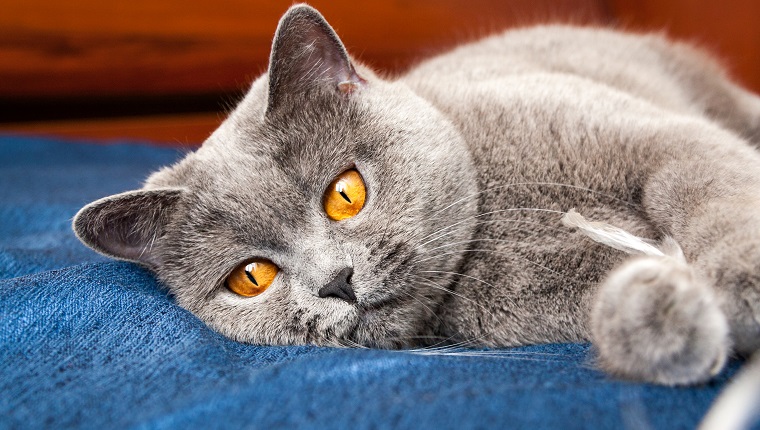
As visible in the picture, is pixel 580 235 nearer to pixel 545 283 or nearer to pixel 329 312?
pixel 545 283

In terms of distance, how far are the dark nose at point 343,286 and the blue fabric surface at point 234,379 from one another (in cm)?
9

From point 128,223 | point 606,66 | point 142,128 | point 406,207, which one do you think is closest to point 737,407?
point 406,207

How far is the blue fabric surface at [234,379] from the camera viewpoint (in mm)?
668

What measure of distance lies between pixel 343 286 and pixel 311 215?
0.47 feet

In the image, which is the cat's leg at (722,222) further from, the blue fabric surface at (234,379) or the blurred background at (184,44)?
the blurred background at (184,44)

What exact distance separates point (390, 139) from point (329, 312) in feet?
1.10

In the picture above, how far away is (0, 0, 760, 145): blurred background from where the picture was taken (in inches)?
102

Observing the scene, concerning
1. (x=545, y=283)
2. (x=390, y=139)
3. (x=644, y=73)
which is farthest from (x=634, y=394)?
(x=644, y=73)

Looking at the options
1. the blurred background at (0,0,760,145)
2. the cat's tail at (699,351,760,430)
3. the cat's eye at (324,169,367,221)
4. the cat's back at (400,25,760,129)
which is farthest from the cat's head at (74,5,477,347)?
the blurred background at (0,0,760,145)

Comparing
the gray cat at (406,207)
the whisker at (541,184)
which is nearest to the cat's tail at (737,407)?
the gray cat at (406,207)

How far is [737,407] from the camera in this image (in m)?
0.60

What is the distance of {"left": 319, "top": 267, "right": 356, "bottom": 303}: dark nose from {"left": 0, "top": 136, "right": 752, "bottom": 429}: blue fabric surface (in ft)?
0.28

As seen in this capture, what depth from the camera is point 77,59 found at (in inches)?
106

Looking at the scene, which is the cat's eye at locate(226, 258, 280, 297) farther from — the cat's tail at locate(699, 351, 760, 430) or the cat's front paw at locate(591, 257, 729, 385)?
the cat's tail at locate(699, 351, 760, 430)
